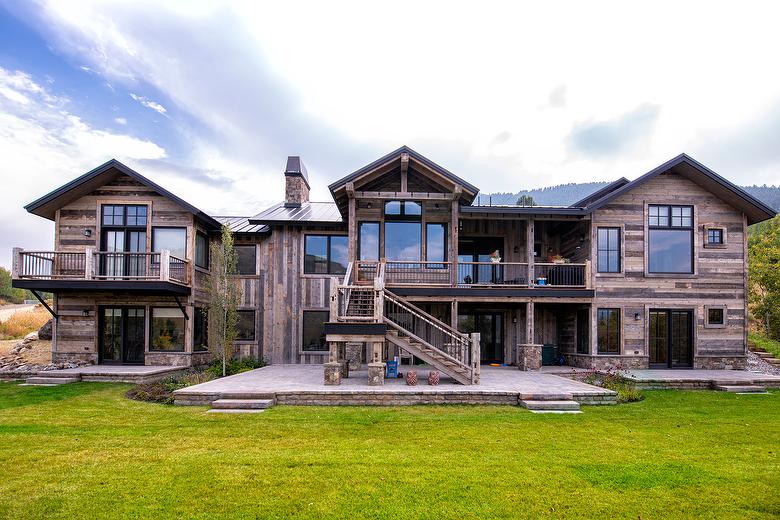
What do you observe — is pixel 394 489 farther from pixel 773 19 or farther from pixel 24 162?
pixel 24 162

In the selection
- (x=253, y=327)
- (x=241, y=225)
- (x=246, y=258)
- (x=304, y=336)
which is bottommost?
(x=304, y=336)

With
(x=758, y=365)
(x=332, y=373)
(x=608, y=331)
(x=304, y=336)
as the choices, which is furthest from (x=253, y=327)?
(x=758, y=365)

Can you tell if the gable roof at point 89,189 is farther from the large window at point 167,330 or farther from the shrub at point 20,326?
the shrub at point 20,326

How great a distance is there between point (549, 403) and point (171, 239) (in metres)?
13.5

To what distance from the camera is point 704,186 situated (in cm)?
1644

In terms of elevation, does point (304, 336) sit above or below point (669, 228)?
below

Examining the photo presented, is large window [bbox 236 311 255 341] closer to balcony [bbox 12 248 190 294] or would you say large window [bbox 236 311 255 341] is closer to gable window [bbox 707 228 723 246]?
balcony [bbox 12 248 190 294]

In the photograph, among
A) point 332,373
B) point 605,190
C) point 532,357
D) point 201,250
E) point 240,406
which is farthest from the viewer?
point 605,190

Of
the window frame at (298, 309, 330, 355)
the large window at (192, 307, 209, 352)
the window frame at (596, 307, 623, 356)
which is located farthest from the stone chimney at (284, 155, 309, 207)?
the window frame at (596, 307, 623, 356)

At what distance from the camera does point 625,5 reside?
13.0 metres

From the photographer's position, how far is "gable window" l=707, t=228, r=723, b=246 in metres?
16.5

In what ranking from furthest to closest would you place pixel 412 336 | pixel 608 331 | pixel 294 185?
pixel 294 185
pixel 608 331
pixel 412 336

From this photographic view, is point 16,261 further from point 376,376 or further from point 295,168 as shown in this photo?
point 376,376

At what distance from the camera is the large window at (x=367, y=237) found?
16.7 m
